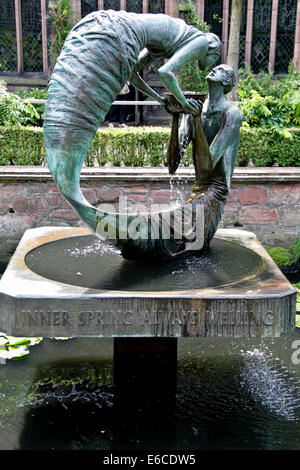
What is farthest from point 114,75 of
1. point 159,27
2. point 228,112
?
point 228,112

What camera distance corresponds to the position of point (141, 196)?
8.44 metres

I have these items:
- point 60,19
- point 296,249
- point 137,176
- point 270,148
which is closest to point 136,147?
point 137,176

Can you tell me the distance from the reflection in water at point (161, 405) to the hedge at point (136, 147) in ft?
13.3

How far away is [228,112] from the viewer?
16.0 ft

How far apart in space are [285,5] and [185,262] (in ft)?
48.6

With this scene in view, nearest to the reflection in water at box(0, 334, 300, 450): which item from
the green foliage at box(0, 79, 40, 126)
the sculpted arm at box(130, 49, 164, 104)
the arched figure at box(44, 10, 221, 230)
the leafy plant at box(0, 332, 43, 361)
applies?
the leafy plant at box(0, 332, 43, 361)

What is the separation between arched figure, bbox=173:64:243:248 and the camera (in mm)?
4828

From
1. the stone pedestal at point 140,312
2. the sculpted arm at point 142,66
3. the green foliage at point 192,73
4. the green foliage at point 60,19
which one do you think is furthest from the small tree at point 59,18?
the stone pedestal at point 140,312

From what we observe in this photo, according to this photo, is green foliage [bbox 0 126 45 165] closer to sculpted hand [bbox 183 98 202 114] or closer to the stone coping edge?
the stone coping edge

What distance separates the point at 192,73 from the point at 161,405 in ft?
38.5

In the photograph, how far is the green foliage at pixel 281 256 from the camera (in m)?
8.44

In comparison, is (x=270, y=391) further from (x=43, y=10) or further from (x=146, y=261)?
(x=43, y=10)

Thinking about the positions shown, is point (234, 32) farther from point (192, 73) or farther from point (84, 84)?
point (84, 84)

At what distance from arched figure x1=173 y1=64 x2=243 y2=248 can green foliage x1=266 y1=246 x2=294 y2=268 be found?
363 centimetres
